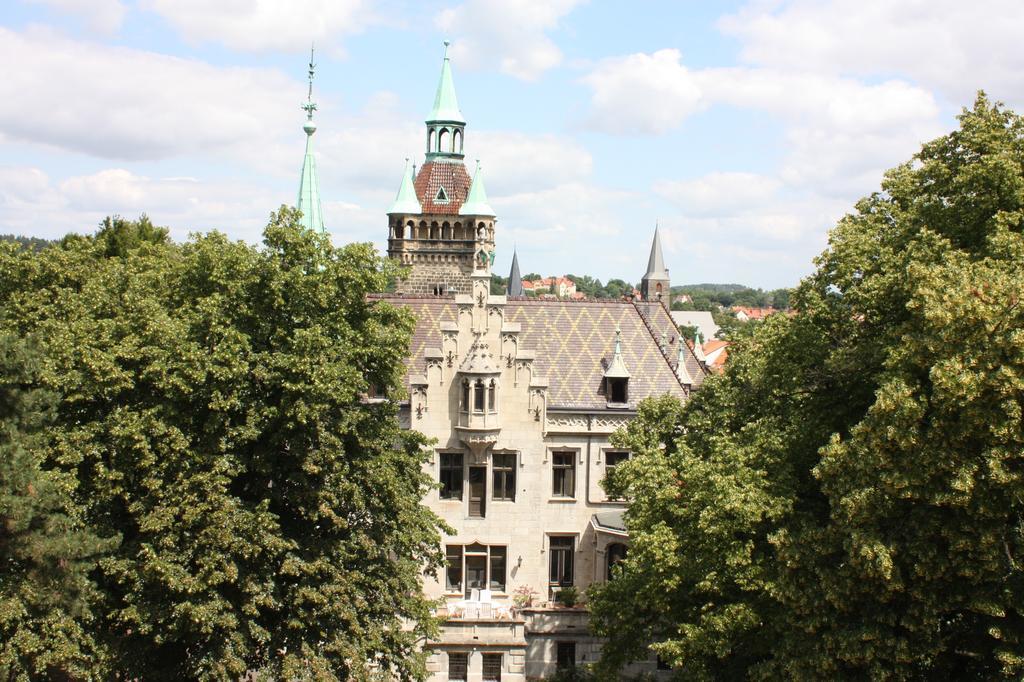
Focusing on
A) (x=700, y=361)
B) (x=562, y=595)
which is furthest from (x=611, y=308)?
(x=562, y=595)

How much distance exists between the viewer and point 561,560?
45.1 m

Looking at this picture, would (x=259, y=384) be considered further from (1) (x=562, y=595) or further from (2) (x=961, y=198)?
(2) (x=961, y=198)

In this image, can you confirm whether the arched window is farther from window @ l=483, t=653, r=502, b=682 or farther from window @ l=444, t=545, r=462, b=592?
window @ l=444, t=545, r=462, b=592

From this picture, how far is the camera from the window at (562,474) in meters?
45.2

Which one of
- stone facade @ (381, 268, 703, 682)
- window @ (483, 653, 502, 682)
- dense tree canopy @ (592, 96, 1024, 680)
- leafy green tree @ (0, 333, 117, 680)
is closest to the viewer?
dense tree canopy @ (592, 96, 1024, 680)

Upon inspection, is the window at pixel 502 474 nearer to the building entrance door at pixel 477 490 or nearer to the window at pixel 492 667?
the building entrance door at pixel 477 490

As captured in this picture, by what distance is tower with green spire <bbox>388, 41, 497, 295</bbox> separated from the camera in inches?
3371

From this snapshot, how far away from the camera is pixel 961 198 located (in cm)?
2894

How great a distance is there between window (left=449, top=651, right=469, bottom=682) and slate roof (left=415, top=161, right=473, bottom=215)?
166ft

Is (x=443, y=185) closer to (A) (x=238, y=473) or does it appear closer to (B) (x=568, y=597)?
(B) (x=568, y=597)

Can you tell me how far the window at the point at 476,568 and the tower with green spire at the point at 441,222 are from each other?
42836 millimetres

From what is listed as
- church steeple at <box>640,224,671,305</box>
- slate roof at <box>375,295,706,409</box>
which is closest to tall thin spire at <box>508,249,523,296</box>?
church steeple at <box>640,224,671,305</box>

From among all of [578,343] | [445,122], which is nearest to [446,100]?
[445,122]

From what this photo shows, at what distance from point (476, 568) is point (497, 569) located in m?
0.93
